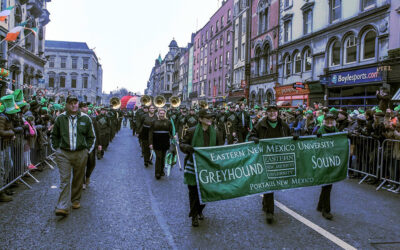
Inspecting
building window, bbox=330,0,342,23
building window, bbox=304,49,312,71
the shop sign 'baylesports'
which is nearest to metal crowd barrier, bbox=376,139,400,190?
the shop sign 'baylesports'

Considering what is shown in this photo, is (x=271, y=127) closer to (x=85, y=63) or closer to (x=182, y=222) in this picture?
(x=182, y=222)

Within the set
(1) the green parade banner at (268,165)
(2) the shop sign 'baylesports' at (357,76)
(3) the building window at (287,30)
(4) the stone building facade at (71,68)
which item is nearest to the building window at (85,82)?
(4) the stone building facade at (71,68)

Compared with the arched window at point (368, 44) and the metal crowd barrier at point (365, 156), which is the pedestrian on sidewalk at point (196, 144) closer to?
the metal crowd barrier at point (365, 156)

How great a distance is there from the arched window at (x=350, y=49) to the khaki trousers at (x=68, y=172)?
1894 centimetres

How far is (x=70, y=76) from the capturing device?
237 feet

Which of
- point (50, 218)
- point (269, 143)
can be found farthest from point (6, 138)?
point (269, 143)

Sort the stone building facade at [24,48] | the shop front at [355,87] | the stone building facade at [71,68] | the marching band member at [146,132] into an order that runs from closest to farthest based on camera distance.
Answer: the marching band member at [146,132] → the shop front at [355,87] → the stone building facade at [24,48] → the stone building facade at [71,68]

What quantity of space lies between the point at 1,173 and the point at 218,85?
41.8 meters

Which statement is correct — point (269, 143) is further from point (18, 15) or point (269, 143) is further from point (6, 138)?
point (18, 15)

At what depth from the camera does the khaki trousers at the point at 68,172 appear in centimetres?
540

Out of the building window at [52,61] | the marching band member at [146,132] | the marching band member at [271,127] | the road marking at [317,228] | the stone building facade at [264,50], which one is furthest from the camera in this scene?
the building window at [52,61]

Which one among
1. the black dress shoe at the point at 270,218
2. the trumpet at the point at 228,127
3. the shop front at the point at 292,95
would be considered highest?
the shop front at the point at 292,95

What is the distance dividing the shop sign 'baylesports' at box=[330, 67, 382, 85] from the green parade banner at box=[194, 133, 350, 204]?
14.1 metres

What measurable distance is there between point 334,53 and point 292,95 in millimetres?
5460
